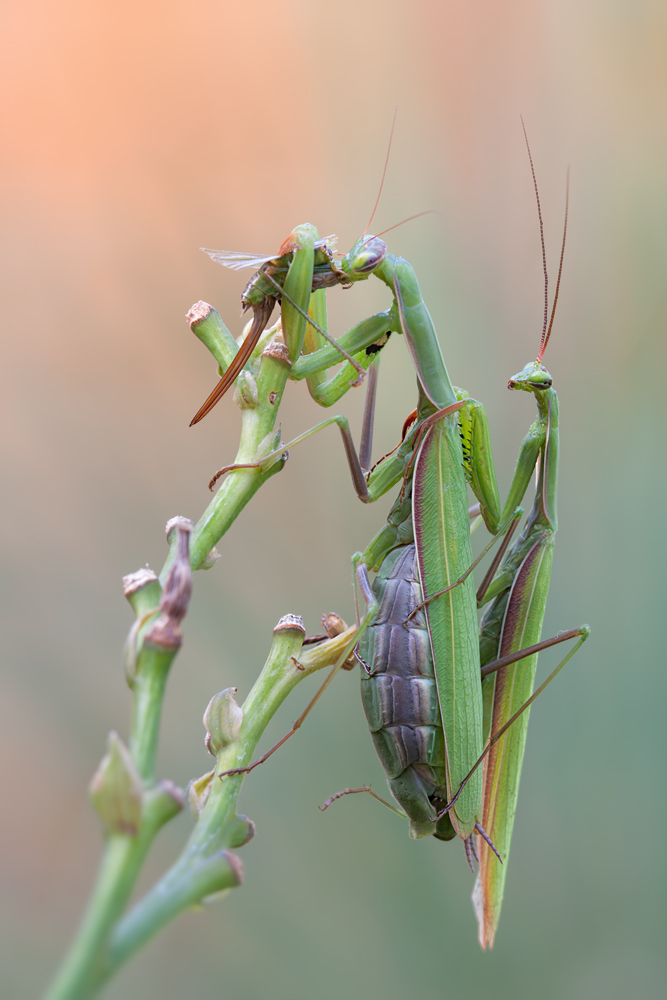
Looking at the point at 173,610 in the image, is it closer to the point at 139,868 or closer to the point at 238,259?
the point at 139,868

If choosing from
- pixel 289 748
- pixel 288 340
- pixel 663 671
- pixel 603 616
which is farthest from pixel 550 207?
pixel 289 748

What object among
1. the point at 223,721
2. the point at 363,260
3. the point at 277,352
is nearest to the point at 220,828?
the point at 223,721

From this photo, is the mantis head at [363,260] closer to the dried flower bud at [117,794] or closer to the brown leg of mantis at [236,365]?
the brown leg of mantis at [236,365]

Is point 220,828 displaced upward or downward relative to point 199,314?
downward

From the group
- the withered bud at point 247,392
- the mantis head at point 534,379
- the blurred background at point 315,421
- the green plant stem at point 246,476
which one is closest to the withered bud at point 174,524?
the green plant stem at point 246,476

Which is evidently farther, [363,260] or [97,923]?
[363,260]

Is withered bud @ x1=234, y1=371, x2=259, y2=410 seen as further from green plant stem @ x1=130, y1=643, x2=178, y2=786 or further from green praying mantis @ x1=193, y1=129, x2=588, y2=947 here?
green plant stem @ x1=130, y1=643, x2=178, y2=786
